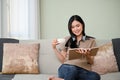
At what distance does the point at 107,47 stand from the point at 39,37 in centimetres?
129

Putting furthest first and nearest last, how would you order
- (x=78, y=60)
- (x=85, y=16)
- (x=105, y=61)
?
(x=85, y=16)
(x=105, y=61)
(x=78, y=60)

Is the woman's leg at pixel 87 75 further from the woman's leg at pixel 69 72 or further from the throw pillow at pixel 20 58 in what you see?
the throw pillow at pixel 20 58

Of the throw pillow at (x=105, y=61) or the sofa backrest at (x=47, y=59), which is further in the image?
the sofa backrest at (x=47, y=59)

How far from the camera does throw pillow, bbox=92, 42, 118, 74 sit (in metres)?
2.78

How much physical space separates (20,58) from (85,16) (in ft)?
4.80

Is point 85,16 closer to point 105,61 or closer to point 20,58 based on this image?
point 105,61

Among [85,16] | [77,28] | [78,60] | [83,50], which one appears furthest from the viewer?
[85,16]

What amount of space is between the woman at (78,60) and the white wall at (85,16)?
50.0 inches

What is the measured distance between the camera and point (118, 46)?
9.77ft

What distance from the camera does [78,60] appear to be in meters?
2.28

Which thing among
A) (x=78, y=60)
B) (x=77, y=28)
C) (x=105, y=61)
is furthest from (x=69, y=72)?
(x=105, y=61)

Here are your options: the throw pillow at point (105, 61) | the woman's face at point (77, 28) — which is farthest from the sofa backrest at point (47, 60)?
the woman's face at point (77, 28)

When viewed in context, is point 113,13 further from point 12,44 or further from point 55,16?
point 12,44

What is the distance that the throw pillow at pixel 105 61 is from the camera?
9.11 feet
